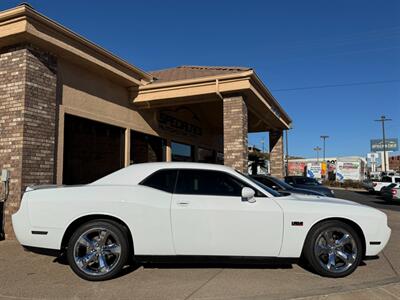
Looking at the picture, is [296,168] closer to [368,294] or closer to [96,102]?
[96,102]

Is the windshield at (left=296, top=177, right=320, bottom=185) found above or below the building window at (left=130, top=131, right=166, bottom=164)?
below

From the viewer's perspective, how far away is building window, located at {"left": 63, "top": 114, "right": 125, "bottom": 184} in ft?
31.3

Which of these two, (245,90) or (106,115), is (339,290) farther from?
(106,115)

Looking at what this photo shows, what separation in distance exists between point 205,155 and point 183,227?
13.3 meters

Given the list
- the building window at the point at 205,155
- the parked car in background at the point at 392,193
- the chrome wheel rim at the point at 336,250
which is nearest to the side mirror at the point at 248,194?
the chrome wheel rim at the point at 336,250

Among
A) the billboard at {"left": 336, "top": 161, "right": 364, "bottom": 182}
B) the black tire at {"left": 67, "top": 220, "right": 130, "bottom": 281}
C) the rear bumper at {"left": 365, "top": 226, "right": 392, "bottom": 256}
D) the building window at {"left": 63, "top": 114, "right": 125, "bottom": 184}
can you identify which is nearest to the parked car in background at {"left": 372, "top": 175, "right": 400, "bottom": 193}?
the building window at {"left": 63, "top": 114, "right": 125, "bottom": 184}

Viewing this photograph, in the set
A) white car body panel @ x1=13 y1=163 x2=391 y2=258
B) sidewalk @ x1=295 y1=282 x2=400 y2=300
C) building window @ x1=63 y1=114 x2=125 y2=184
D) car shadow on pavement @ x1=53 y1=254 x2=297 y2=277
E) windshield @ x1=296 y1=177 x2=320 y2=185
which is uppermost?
building window @ x1=63 y1=114 x2=125 y2=184

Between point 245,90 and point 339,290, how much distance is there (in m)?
7.09

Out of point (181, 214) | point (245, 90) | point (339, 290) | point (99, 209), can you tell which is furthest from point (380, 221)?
point (245, 90)

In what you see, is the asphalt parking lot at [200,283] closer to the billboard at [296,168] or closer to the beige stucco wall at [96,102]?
the beige stucco wall at [96,102]

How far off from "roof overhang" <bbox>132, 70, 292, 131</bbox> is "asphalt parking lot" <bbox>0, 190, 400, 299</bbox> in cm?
619

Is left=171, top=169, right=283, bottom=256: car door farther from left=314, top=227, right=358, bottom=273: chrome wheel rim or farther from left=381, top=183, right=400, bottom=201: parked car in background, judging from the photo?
left=381, top=183, right=400, bottom=201: parked car in background

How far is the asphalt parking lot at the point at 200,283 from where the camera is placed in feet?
14.7

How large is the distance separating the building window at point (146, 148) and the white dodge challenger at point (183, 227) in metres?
7.12
